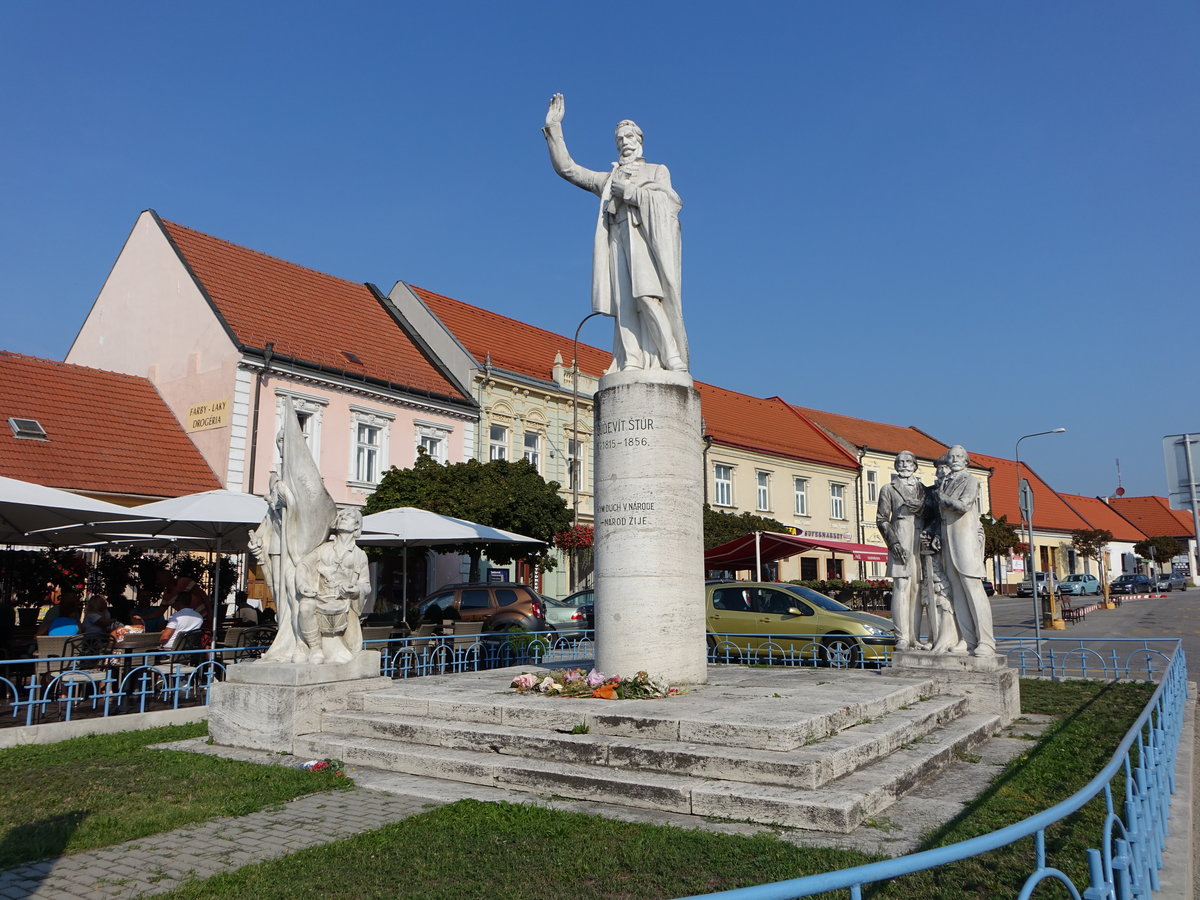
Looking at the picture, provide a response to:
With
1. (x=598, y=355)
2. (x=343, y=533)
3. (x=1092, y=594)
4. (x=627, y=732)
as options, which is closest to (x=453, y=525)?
(x=343, y=533)

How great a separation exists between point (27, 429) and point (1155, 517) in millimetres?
90735

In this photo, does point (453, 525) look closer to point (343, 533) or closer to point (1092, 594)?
point (343, 533)

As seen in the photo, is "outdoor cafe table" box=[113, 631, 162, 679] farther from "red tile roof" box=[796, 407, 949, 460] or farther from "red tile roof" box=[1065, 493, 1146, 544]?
"red tile roof" box=[1065, 493, 1146, 544]

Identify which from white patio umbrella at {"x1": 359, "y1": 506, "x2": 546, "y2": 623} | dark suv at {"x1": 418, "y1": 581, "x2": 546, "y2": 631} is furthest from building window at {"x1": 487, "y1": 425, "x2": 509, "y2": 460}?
white patio umbrella at {"x1": 359, "y1": 506, "x2": 546, "y2": 623}

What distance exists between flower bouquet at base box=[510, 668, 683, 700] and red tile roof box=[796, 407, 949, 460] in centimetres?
4272

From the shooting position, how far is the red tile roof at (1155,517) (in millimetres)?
82625

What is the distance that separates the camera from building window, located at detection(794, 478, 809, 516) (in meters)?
44.4

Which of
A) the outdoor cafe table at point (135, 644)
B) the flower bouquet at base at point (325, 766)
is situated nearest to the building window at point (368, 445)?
the outdoor cafe table at point (135, 644)

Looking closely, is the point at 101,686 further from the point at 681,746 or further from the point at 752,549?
the point at 752,549

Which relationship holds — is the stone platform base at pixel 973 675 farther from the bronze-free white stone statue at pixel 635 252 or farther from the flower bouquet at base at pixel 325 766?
the flower bouquet at base at pixel 325 766

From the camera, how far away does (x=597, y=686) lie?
818 centimetres

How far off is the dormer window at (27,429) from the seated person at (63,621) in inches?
384

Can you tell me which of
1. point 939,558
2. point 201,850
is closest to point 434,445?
point 939,558

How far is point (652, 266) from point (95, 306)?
2553 cm
